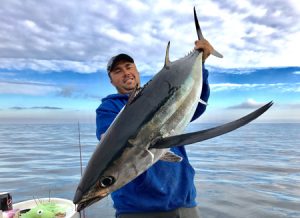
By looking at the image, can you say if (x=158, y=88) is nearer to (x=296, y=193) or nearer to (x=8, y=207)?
(x=8, y=207)

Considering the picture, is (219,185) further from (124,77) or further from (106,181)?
(106,181)

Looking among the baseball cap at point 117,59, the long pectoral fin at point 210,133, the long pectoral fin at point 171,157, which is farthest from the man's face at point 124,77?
the long pectoral fin at point 210,133

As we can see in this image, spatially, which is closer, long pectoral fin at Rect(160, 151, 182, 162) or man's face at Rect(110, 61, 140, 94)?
long pectoral fin at Rect(160, 151, 182, 162)

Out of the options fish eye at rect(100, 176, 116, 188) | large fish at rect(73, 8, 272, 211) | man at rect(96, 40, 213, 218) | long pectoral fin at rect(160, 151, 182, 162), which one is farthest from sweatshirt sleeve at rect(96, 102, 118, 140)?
fish eye at rect(100, 176, 116, 188)

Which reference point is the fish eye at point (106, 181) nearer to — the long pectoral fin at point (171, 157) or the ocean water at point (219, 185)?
the long pectoral fin at point (171, 157)

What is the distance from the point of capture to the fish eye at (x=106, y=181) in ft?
6.61

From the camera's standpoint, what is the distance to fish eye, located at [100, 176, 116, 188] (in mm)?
2014

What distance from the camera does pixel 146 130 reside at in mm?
2158

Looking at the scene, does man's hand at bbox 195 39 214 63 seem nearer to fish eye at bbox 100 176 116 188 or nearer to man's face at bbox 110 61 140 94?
man's face at bbox 110 61 140 94

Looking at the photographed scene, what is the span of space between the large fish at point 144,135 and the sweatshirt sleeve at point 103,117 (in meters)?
0.75

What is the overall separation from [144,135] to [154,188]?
0.99 meters

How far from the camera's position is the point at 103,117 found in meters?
3.13

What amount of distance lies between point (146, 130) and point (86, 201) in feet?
1.84

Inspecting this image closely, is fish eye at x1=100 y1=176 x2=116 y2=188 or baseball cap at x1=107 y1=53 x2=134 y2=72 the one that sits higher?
baseball cap at x1=107 y1=53 x2=134 y2=72
